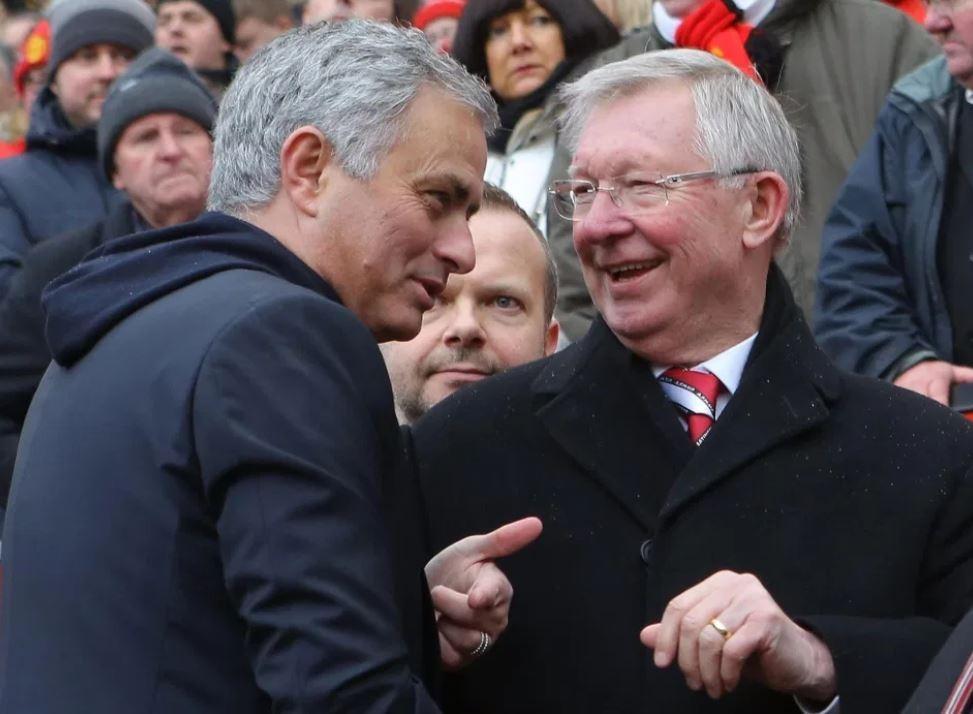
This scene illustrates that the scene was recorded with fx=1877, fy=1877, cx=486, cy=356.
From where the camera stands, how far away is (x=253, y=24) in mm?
8531

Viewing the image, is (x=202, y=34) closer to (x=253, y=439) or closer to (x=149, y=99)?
(x=149, y=99)

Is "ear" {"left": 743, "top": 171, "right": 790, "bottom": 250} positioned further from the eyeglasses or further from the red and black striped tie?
the red and black striped tie

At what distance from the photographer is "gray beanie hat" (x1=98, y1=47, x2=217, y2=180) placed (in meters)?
6.11

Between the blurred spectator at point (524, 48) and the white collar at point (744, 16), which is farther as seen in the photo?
the blurred spectator at point (524, 48)

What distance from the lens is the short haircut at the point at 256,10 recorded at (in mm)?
8523

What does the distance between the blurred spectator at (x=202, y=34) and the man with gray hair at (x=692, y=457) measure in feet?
15.8

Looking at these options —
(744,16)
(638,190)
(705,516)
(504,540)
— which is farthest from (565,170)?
(504,540)

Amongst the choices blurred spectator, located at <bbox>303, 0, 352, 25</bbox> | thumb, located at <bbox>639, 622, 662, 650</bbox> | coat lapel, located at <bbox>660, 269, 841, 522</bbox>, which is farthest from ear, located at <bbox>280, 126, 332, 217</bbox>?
blurred spectator, located at <bbox>303, 0, 352, 25</bbox>

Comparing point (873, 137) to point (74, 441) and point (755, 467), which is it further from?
point (74, 441)

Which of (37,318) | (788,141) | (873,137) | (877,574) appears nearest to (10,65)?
(37,318)

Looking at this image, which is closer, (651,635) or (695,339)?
(651,635)

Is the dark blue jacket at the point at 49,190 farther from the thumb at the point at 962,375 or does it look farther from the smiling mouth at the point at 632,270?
the smiling mouth at the point at 632,270

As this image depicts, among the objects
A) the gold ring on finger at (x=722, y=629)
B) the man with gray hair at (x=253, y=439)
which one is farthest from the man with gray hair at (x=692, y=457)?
the man with gray hair at (x=253, y=439)

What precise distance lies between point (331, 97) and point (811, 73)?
10.3 feet
